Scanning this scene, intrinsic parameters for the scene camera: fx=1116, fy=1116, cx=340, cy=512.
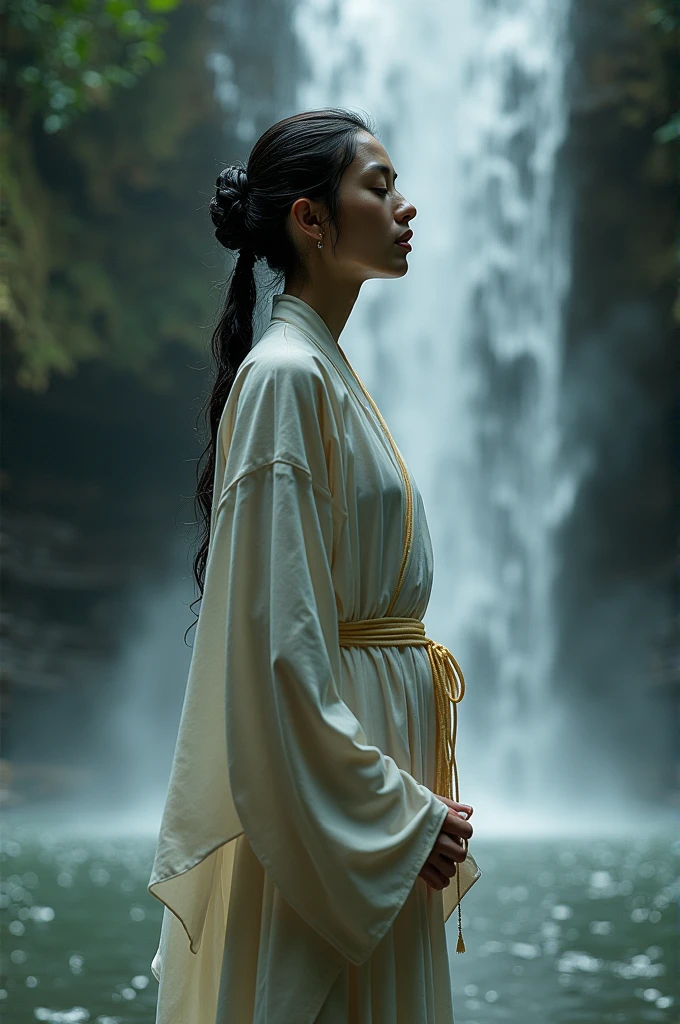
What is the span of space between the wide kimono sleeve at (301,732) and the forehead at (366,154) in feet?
1.08

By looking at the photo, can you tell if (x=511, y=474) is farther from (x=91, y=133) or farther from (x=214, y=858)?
(x=214, y=858)

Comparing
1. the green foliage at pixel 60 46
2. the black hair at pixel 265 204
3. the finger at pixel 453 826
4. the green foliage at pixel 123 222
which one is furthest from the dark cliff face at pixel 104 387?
the finger at pixel 453 826

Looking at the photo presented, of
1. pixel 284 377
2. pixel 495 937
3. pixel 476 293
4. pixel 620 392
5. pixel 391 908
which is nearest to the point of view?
pixel 391 908

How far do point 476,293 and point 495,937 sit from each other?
854 cm

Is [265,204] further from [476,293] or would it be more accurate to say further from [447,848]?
[476,293]

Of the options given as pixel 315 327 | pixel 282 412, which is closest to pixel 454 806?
pixel 282 412

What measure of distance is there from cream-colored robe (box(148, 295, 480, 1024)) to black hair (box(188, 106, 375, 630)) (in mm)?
116

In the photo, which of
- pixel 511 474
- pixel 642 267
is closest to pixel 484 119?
pixel 642 267

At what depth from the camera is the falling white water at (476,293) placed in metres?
11.2

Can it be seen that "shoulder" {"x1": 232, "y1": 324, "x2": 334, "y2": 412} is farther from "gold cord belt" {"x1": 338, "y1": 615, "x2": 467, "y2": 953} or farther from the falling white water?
the falling white water

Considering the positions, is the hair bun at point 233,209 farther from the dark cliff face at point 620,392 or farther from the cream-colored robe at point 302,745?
the dark cliff face at point 620,392

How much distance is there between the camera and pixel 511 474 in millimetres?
11367

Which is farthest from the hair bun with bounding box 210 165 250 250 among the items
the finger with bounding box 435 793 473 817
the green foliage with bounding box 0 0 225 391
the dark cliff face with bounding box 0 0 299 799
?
the dark cliff face with bounding box 0 0 299 799

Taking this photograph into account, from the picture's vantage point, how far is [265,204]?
1397 mm
